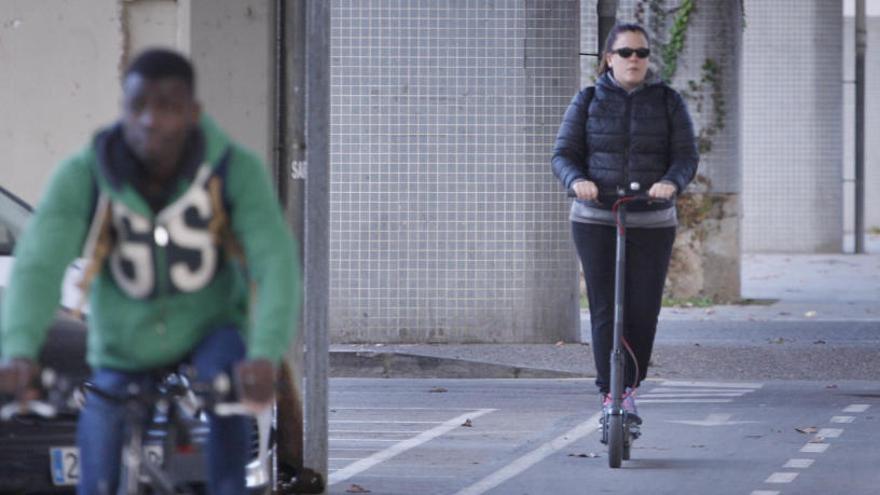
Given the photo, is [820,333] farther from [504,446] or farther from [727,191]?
[504,446]

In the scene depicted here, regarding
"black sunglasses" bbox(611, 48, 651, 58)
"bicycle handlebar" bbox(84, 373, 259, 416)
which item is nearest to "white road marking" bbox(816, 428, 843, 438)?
"black sunglasses" bbox(611, 48, 651, 58)

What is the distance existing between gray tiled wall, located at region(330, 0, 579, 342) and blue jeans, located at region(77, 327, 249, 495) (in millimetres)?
10078

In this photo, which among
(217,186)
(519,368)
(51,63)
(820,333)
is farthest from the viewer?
(820,333)

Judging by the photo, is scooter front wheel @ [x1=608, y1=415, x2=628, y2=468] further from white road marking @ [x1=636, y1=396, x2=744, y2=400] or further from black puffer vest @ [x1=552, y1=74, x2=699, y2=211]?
white road marking @ [x1=636, y1=396, x2=744, y2=400]

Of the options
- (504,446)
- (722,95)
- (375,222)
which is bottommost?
(504,446)

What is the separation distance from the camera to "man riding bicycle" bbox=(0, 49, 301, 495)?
13.8 ft

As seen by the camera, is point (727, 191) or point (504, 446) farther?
point (727, 191)

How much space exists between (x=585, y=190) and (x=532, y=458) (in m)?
1.37

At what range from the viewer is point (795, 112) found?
2938 centimetres

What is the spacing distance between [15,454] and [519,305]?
869 centimetres

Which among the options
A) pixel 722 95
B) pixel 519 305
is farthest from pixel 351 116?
pixel 722 95

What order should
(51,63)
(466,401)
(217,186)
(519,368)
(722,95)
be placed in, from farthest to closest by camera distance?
(722,95) < (519,368) < (466,401) < (51,63) < (217,186)

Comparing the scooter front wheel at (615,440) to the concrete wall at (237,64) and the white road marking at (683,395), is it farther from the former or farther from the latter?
the white road marking at (683,395)

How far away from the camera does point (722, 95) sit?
18.6 m
